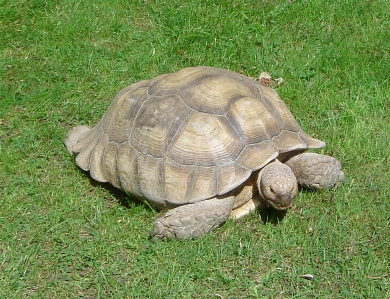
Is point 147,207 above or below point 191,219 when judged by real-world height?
below

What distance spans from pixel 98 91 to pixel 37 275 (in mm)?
2124

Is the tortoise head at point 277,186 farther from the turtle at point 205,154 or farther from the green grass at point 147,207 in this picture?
the green grass at point 147,207

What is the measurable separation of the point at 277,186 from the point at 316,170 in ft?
1.50

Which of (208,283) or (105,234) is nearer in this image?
(208,283)

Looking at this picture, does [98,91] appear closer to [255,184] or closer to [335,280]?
[255,184]

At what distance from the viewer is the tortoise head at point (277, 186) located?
398 centimetres

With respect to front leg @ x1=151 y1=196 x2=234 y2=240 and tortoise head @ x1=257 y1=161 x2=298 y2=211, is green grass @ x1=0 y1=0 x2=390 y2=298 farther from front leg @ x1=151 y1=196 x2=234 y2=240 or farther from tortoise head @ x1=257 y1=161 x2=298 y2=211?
tortoise head @ x1=257 y1=161 x2=298 y2=211

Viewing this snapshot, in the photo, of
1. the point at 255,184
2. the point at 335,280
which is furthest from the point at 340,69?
the point at 335,280

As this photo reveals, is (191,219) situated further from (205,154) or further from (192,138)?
(192,138)

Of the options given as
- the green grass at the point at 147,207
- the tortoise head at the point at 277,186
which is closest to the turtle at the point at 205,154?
the tortoise head at the point at 277,186

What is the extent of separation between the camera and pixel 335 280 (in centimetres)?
386

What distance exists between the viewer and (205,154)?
13.4 feet

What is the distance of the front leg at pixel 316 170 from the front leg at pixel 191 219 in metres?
0.62

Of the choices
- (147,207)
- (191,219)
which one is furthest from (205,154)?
(147,207)
